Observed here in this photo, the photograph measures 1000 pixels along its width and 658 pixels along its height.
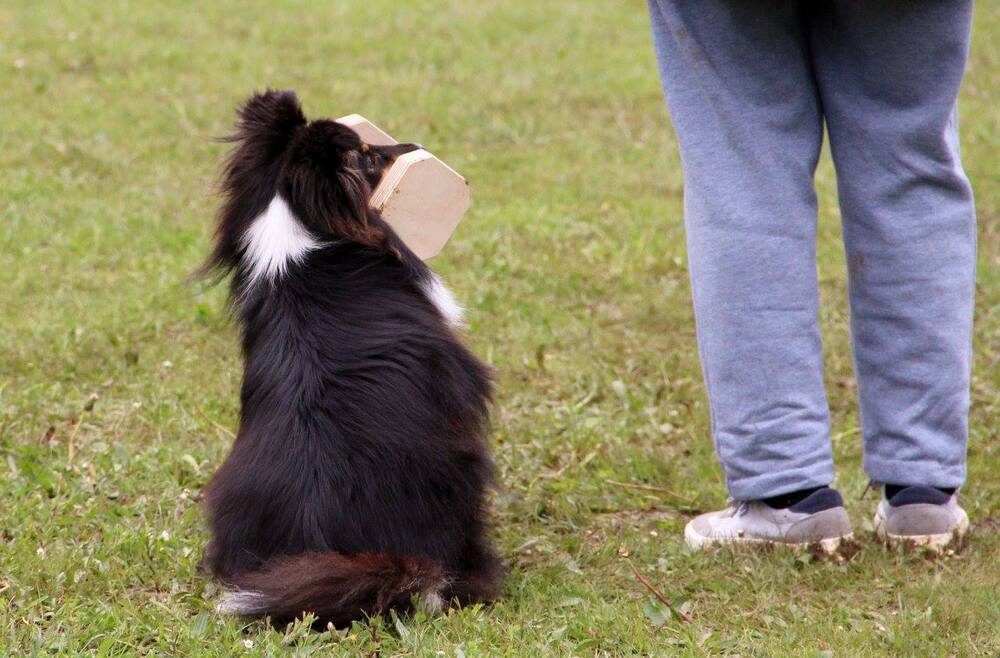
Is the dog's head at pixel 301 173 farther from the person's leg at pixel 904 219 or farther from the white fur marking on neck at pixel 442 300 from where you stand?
the person's leg at pixel 904 219

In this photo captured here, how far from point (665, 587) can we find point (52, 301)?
283 centimetres

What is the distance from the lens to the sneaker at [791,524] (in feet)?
9.86

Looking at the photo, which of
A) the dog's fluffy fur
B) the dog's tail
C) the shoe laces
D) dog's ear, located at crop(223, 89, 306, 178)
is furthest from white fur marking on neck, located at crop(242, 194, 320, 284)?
the shoe laces

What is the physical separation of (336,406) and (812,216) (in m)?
1.21

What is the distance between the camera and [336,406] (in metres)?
→ 2.65

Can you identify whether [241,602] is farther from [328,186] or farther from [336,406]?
[328,186]

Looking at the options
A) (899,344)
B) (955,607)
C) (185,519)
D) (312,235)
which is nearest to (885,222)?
(899,344)

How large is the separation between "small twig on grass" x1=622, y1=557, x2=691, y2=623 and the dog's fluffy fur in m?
0.38

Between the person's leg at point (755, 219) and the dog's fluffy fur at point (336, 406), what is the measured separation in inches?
24.1

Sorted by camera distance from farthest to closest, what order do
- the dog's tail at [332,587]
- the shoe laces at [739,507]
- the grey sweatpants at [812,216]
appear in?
the shoe laces at [739,507]
the grey sweatpants at [812,216]
the dog's tail at [332,587]

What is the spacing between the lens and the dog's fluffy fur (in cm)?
259

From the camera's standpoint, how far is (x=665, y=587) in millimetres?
2988

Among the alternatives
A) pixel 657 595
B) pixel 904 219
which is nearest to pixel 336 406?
pixel 657 595

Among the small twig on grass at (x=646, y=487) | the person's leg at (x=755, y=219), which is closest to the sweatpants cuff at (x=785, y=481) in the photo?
the person's leg at (x=755, y=219)
